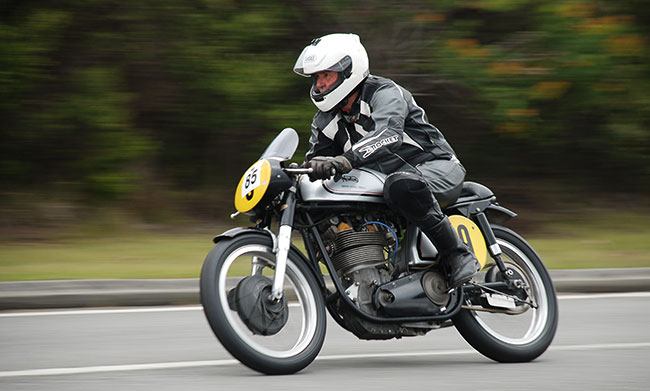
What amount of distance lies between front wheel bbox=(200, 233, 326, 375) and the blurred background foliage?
699 cm

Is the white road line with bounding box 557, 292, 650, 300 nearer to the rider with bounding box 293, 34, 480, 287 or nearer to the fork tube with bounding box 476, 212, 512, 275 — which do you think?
the fork tube with bounding box 476, 212, 512, 275

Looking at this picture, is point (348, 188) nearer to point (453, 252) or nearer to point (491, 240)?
point (453, 252)

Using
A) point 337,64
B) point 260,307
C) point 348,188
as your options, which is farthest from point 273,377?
point 337,64

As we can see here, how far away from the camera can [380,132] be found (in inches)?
198

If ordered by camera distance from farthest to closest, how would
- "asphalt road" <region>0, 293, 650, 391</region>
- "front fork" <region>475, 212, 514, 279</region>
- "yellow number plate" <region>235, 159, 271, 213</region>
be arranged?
"front fork" <region>475, 212, 514, 279</region> < "yellow number plate" <region>235, 159, 271, 213</region> < "asphalt road" <region>0, 293, 650, 391</region>

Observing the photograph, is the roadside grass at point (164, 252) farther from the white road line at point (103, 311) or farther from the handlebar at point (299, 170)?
the handlebar at point (299, 170)

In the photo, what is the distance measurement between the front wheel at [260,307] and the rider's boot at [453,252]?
76cm

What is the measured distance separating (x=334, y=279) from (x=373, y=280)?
0.25 meters

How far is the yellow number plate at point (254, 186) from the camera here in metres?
4.79

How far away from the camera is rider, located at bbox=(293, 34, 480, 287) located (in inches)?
197

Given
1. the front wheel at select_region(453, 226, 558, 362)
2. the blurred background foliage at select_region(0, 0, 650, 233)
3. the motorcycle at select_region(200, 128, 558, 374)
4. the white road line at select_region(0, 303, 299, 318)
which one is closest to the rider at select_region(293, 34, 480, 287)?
the motorcycle at select_region(200, 128, 558, 374)

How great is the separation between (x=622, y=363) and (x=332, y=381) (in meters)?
1.78

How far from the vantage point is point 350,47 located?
202 inches

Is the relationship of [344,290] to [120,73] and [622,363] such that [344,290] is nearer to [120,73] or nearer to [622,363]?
[622,363]
